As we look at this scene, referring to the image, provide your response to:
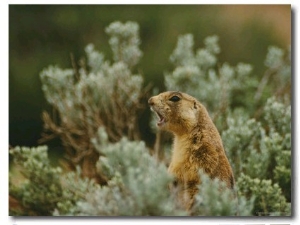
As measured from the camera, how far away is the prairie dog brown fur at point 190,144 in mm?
4238

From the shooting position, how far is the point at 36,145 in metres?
4.82

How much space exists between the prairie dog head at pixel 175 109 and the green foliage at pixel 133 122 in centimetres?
21

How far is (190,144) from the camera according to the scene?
4324mm

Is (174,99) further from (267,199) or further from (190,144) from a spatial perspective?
(267,199)

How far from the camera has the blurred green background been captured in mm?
4801

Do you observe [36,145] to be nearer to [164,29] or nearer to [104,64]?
[104,64]

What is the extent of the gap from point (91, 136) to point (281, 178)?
1.20m

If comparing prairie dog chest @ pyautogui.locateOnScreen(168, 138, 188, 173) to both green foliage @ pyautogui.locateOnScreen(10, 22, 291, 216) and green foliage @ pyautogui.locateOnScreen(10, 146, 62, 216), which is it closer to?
green foliage @ pyautogui.locateOnScreen(10, 22, 291, 216)

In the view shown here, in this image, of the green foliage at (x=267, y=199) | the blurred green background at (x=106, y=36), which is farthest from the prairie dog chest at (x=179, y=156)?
the blurred green background at (x=106, y=36)

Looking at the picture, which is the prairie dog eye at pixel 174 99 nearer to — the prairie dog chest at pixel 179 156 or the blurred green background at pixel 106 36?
the prairie dog chest at pixel 179 156

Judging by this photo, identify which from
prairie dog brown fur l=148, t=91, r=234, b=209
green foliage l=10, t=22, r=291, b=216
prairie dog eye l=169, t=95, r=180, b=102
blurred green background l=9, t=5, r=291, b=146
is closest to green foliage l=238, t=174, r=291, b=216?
green foliage l=10, t=22, r=291, b=216

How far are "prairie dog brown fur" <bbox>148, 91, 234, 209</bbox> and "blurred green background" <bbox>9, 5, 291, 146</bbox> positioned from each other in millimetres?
648

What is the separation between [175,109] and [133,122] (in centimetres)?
64

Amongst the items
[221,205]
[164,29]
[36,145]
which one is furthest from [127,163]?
[164,29]
